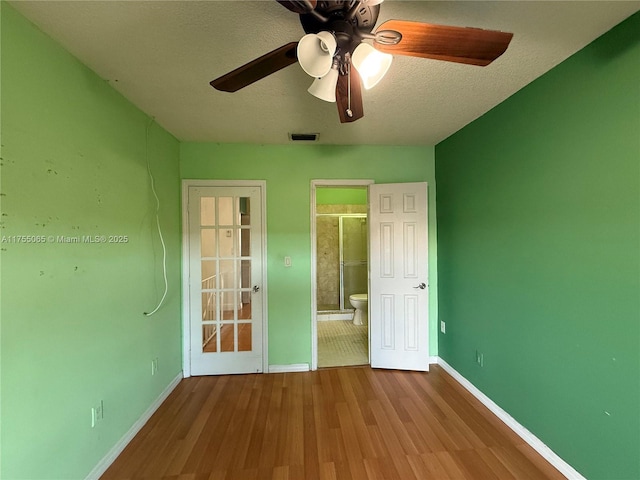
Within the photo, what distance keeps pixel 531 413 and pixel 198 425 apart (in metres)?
2.40

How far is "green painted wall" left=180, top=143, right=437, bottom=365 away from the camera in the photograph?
2861 millimetres

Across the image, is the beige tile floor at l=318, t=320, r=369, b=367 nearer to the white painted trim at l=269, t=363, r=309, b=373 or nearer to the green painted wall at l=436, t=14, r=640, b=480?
the white painted trim at l=269, t=363, r=309, b=373

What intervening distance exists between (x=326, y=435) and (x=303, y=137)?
2550mm

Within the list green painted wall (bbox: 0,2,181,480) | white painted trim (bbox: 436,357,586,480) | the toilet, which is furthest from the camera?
the toilet

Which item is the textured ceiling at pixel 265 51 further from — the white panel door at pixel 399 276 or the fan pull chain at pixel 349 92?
the white panel door at pixel 399 276

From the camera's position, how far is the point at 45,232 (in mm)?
1322

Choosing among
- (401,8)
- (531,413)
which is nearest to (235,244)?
(401,8)

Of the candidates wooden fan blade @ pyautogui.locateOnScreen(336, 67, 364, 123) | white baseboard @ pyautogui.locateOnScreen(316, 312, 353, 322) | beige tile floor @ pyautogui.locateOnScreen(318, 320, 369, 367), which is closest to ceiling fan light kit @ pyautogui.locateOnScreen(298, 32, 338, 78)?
wooden fan blade @ pyautogui.locateOnScreen(336, 67, 364, 123)

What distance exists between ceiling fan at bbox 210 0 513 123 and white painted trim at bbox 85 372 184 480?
2.36m

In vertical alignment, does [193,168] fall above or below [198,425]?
above

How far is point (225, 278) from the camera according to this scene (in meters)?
2.87

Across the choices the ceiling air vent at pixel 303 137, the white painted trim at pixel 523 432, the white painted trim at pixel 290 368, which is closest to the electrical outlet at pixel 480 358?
the white painted trim at pixel 523 432

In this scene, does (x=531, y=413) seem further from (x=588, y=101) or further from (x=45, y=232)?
(x=45, y=232)

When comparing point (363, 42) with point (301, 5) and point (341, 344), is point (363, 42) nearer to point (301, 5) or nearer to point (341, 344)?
point (301, 5)
